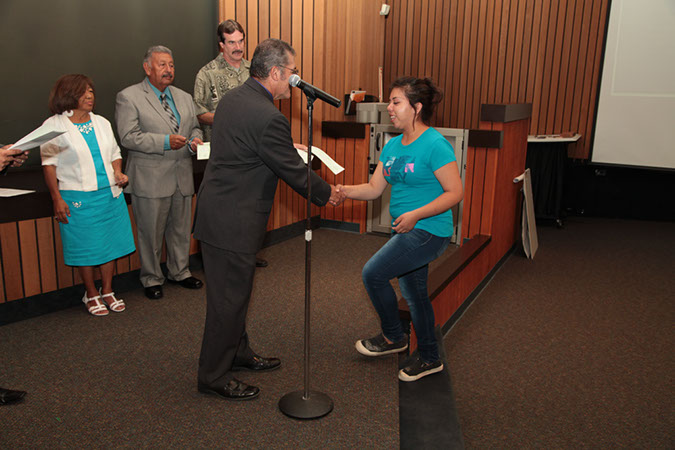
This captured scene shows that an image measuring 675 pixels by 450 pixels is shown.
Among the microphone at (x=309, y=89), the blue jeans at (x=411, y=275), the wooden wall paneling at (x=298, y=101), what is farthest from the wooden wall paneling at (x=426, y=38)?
the microphone at (x=309, y=89)

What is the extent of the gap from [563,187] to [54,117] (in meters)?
5.52

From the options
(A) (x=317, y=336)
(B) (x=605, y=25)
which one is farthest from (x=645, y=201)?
(A) (x=317, y=336)

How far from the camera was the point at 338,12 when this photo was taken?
5887mm

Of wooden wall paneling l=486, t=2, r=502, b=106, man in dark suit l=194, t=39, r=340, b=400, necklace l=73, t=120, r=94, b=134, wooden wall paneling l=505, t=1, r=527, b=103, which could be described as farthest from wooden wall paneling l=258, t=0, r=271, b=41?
wooden wall paneling l=505, t=1, r=527, b=103

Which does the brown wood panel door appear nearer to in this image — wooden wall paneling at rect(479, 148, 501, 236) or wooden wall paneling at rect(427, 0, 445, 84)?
wooden wall paneling at rect(427, 0, 445, 84)

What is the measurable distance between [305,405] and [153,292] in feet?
5.76

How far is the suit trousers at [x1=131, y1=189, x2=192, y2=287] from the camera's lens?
375 centimetres

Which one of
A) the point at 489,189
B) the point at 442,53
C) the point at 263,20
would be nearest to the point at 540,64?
the point at 442,53

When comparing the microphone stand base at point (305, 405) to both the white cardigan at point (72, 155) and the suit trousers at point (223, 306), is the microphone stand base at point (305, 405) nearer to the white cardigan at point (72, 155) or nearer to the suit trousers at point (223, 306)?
the suit trousers at point (223, 306)

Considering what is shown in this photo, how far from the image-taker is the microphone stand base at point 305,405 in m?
2.38

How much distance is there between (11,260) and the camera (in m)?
3.34

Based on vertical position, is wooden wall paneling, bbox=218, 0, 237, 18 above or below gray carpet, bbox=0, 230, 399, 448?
above

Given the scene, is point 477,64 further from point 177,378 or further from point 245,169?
point 177,378

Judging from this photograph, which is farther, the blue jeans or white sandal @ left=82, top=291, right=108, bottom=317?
white sandal @ left=82, top=291, right=108, bottom=317
